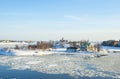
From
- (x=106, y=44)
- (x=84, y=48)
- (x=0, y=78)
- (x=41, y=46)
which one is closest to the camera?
(x=0, y=78)

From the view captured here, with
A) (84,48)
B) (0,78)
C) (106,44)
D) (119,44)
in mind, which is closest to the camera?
(0,78)

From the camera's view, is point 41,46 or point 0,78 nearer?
point 0,78

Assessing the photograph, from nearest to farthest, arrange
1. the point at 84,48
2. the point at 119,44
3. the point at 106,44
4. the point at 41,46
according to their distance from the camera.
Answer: the point at 84,48
the point at 41,46
the point at 119,44
the point at 106,44

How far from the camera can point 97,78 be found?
575 inches

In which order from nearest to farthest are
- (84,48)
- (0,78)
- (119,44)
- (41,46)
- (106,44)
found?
(0,78) → (84,48) → (41,46) → (119,44) → (106,44)

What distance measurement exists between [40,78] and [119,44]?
75.4m

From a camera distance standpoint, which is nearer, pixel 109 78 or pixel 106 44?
pixel 109 78

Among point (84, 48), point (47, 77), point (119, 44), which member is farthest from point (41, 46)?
point (47, 77)

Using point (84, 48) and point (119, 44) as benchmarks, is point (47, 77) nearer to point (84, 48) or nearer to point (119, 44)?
point (84, 48)

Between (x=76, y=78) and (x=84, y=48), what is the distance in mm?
43064

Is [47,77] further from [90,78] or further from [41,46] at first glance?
[41,46]

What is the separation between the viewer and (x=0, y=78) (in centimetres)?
1434


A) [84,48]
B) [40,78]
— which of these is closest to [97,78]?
[40,78]

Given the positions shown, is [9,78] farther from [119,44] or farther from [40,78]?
[119,44]
